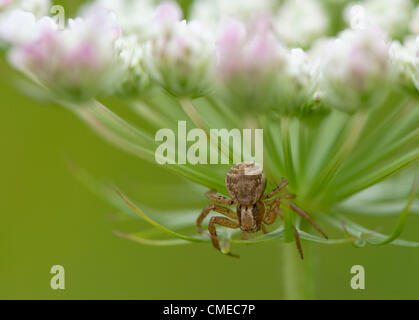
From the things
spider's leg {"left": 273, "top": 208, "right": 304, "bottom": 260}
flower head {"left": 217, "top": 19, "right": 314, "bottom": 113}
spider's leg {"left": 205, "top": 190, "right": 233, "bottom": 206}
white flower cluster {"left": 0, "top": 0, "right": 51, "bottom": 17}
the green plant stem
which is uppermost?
white flower cluster {"left": 0, "top": 0, "right": 51, "bottom": 17}

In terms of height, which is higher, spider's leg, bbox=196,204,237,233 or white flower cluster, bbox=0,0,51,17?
white flower cluster, bbox=0,0,51,17

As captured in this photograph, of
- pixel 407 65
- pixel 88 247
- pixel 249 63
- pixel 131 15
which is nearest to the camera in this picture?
pixel 249 63

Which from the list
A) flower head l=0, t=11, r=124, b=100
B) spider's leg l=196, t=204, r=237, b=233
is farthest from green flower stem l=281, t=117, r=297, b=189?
flower head l=0, t=11, r=124, b=100

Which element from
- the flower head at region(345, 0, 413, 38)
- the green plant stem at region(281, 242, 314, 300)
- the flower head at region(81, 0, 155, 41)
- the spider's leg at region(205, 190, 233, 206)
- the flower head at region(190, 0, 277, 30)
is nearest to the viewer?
the spider's leg at region(205, 190, 233, 206)

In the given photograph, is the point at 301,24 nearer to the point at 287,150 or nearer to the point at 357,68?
the point at 287,150

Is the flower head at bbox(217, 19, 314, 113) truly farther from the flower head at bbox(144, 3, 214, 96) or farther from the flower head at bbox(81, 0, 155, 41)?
the flower head at bbox(81, 0, 155, 41)

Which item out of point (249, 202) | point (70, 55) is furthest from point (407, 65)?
point (70, 55)
